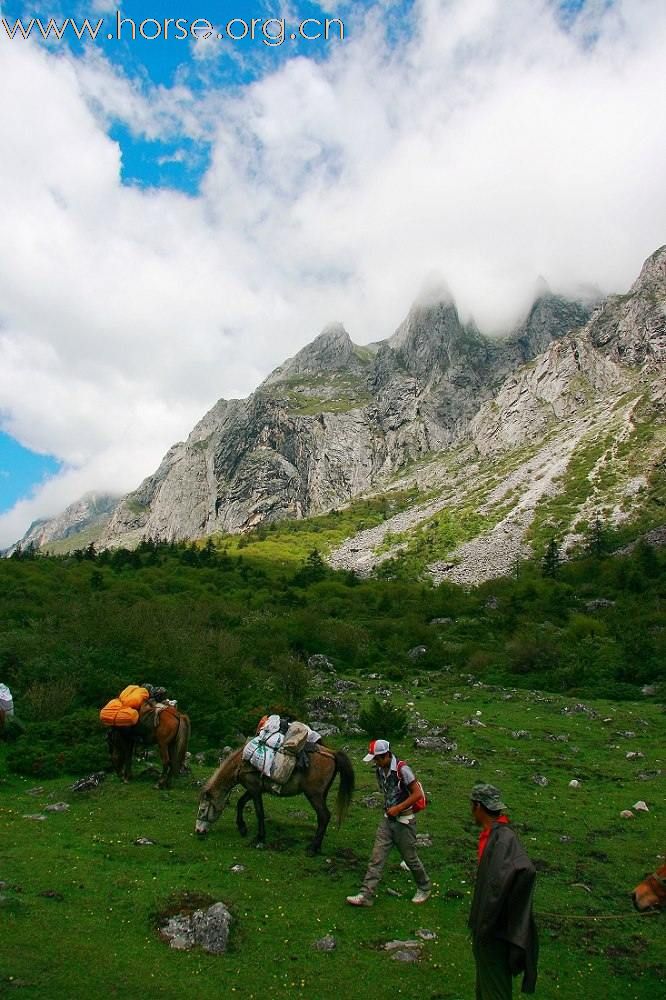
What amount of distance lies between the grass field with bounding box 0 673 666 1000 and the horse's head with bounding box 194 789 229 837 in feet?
0.70

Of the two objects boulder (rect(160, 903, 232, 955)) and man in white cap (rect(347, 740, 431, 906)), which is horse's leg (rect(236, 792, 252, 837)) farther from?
boulder (rect(160, 903, 232, 955))

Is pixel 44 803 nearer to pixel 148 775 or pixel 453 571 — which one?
pixel 148 775

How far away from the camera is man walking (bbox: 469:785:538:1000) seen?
5.12 m

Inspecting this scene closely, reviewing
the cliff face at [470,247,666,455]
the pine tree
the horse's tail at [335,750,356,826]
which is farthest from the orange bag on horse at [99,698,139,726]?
the cliff face at [470,247,666,455]

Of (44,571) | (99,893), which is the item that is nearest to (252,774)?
(99,893)

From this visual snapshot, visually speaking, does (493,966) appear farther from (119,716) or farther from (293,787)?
(119,716)

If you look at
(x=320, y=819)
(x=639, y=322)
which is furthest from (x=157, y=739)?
(x=639, y=322)

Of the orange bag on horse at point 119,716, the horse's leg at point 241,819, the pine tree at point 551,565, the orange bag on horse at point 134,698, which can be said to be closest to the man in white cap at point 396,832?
the horse's leg at point 241,819

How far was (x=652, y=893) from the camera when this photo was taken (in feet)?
17.1

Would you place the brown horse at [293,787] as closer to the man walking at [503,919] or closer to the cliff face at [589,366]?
the man walking at [503,919]

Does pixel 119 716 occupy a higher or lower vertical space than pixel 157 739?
higher

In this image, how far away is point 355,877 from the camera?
8.80 metres

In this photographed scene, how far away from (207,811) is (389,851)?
337cm

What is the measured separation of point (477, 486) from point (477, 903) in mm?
110677
